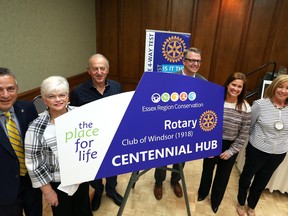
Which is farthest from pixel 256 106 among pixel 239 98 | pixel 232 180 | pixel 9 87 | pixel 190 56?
pixel 9 87

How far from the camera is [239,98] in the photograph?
1.70m

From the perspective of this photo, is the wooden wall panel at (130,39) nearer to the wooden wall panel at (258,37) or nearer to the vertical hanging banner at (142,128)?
the wooden wall panel at (258,37)

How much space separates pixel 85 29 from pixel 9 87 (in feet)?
10.9

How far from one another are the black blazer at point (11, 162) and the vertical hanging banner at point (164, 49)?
1.90 metres

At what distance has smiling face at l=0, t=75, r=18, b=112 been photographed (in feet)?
3.57

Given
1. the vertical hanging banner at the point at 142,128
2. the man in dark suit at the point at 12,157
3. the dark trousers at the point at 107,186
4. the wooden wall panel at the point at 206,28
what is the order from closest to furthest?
the vertical hanging banner at the point at 142,128 < the man in dark suit at the point at 12,157 < the dark trousers at the point at 107,186 < the wooden wall panel at the point at 206,28

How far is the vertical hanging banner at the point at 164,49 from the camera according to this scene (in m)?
2.71

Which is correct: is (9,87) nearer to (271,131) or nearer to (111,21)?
(271,131)

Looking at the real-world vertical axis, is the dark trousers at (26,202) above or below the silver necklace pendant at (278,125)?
below

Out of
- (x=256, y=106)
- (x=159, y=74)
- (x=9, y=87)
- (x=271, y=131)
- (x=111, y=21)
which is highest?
(x=111, y=21)

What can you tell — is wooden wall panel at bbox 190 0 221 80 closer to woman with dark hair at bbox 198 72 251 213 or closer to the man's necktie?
woman with dark hair at bbox 198 72 251 213

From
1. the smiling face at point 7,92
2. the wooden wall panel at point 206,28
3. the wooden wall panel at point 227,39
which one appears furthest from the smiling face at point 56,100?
the wooden wall panel at point 227,39

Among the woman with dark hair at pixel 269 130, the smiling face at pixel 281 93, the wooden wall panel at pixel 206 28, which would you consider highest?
the wooden wall panel at pixel 206 28

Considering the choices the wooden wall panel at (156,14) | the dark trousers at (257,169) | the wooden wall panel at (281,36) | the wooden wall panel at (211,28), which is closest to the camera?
the dark trousers at (257,169)
